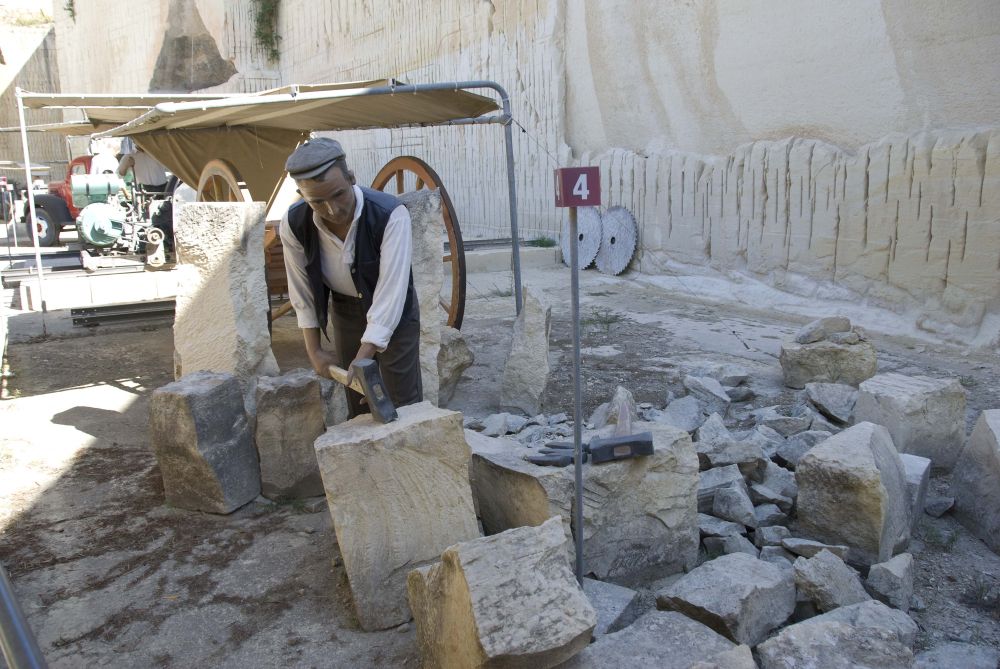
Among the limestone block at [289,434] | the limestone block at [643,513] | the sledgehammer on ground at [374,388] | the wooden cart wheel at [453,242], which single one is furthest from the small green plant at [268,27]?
the limestone block at [643,513]

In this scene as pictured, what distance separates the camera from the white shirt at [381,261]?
2.68 m

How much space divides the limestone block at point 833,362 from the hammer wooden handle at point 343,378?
307 centimetres

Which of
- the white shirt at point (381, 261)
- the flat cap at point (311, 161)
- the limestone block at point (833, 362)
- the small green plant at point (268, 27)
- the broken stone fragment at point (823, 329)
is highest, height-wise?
the small green plant at point (268, 27)

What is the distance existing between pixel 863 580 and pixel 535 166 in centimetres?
846

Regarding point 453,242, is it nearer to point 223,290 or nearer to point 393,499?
point 223,290

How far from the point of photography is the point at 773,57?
23.1ft

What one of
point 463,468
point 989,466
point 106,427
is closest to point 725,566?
point 463,468

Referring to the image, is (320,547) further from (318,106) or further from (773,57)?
(773,57)

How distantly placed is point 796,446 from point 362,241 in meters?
2.20

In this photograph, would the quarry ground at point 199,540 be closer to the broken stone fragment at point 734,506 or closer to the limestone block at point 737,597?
the limestone block at point 737,597

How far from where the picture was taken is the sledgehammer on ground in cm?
248

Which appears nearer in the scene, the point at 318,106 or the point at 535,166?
the point at 318,106

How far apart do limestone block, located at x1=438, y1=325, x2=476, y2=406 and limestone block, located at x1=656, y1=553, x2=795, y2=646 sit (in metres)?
2.35

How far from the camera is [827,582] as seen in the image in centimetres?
244
